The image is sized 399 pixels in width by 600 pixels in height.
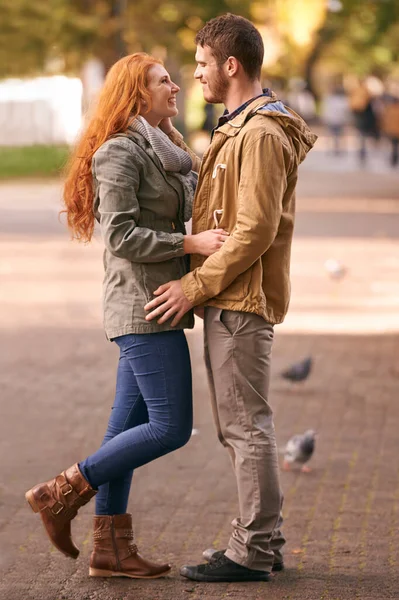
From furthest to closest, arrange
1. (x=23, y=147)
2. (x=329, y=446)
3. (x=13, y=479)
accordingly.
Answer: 1. (x=23, y=147)
2. (x=329, y=446)
3. (x=13, y=479)

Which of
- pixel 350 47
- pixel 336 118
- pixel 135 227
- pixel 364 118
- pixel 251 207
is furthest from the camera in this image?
pixel 350 47

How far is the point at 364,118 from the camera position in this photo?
128 ft

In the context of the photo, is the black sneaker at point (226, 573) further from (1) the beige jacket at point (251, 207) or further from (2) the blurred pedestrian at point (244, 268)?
(1) the beige jacket at point (251, 207)

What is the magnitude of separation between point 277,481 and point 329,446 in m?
2.64

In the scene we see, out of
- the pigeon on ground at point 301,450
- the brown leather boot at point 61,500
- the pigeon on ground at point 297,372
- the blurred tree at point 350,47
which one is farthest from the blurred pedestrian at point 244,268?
the blurred tree at point 350,47

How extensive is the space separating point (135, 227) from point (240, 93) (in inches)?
23.6

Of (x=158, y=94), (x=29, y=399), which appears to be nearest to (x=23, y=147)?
(x=29, y=399)

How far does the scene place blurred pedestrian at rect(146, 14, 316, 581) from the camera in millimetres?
4586

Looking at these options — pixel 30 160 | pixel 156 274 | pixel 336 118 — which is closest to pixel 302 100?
pixel 336 118

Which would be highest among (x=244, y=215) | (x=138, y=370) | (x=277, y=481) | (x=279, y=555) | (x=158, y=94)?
(x=158, y=94)

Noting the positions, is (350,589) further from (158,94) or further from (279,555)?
(158,94)

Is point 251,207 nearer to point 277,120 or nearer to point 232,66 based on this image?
point 277,120

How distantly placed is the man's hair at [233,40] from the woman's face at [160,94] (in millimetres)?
229

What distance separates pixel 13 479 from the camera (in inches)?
262
